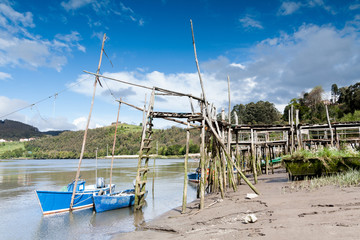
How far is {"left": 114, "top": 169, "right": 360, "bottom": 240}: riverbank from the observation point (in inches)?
202

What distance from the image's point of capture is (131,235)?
9336 millimetres

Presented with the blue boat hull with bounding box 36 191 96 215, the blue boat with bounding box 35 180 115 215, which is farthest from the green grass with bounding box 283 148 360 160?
the blue boat hull with bounding box 36 191 96 215

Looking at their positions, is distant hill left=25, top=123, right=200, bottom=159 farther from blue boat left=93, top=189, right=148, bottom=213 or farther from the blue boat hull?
blue boat left=93, top=189, right=148, bottom=213

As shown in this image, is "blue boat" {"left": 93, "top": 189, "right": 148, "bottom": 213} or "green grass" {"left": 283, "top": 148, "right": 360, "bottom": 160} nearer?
"green grass" {"left": 283, "top": 148, "right": 360, "bottom": 160}

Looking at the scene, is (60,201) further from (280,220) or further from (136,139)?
(136,139)

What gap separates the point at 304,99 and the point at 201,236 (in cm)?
6605

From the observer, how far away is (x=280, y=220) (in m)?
6.30

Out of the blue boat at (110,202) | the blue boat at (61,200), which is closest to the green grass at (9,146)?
the blue boat at (61,200)

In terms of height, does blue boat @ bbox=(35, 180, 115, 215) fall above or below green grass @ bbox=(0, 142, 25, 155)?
below

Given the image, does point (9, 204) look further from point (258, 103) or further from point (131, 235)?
point (258, 103)

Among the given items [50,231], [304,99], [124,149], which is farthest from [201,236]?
[124,149]

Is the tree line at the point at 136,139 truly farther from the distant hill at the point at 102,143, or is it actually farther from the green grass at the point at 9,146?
the green grass at the point at 9,146

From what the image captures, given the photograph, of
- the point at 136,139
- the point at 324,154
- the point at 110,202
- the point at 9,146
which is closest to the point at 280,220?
the point at 324,154

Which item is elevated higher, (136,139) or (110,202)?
(136,139)
